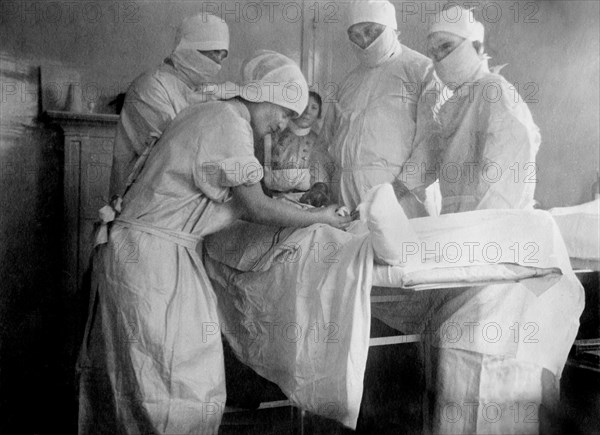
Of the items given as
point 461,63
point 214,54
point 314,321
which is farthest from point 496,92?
point 214,54

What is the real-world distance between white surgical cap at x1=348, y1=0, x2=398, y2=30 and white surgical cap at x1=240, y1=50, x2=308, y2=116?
414 mm

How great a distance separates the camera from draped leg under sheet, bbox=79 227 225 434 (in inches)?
61.2

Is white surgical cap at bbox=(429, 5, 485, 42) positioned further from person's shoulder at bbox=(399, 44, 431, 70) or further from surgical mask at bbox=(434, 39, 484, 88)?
person's shoulder at bbox=(399, 44, 431, 70)

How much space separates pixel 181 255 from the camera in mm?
1626

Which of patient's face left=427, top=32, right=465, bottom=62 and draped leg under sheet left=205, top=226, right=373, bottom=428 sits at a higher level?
patient's face left=427, top=32, right=465, bottom=62

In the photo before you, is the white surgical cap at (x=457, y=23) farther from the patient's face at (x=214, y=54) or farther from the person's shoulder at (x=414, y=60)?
the patient's face at (x=214, y=54)

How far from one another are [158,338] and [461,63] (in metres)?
1.09

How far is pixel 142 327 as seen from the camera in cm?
156

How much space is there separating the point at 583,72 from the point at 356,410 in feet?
5.04

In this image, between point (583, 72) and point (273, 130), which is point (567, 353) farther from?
point (583, 72)

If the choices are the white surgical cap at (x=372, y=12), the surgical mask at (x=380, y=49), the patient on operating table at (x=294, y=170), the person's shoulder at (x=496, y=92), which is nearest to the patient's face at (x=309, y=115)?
the patient on operating table at (x=294, y=170)

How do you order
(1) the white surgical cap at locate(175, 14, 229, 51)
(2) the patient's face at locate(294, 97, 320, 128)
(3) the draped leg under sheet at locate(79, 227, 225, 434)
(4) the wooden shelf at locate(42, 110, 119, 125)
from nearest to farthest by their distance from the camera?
(3) the draped leg under sheet at locate(79, 227, 225, 434) → (1) the white surgical cap at locate(175, 14, 229, 51) → (2) the patient's face at locate(294, 97, 320, 128) → (4) the wooden shelf at locate(42, 110, 119, 125)

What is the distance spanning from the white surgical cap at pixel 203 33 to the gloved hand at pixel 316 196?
553 millimetres

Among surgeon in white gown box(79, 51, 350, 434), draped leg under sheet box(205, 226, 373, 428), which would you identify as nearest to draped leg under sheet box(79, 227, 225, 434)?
surgeon in white gown box(79, 51, 350, 434)
